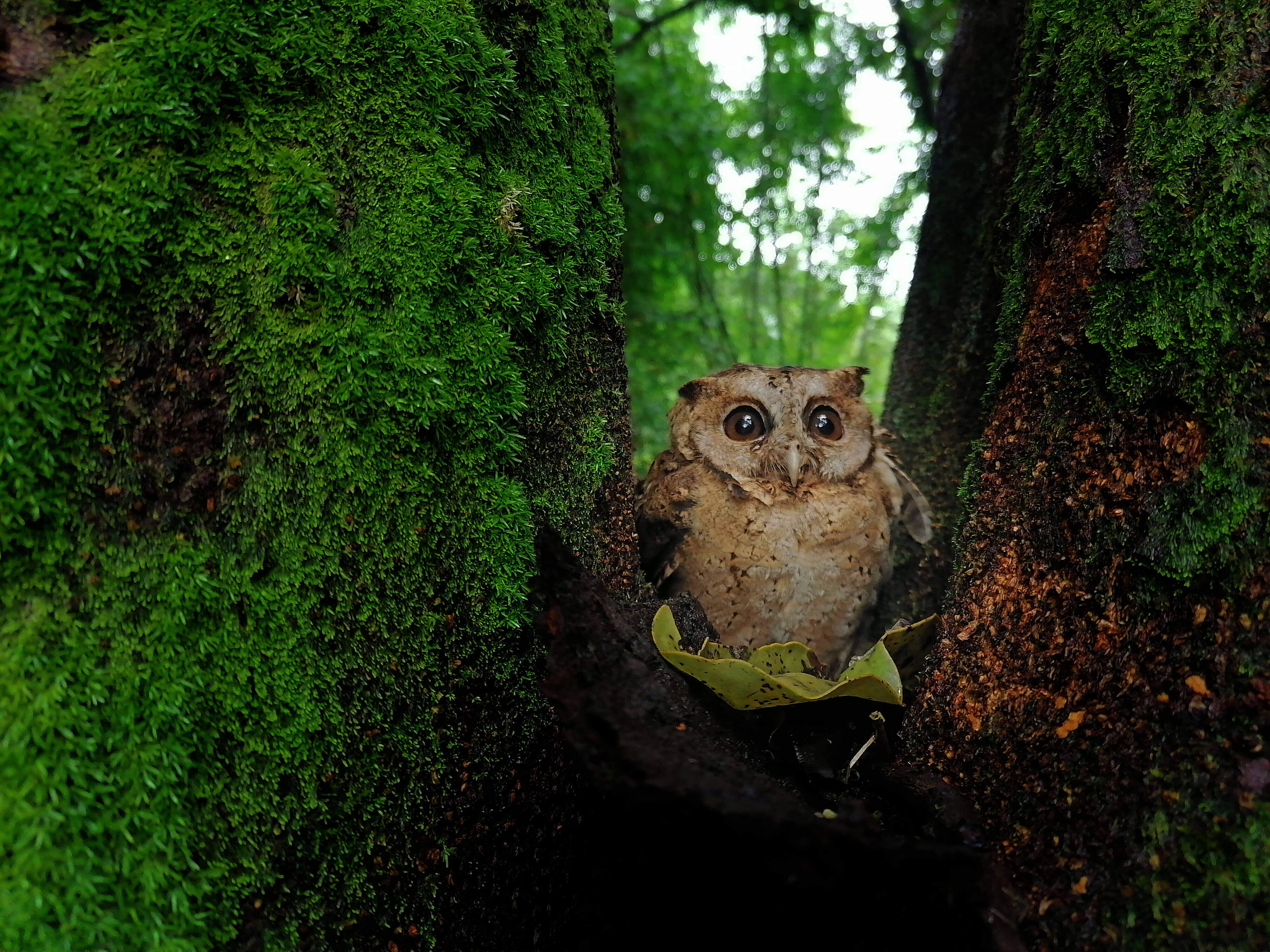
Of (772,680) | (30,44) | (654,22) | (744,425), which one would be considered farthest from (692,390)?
(654,22)

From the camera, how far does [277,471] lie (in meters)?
1.12

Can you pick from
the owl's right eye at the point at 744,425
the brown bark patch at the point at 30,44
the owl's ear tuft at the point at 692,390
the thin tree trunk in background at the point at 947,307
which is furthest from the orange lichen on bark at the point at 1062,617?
the brown bark patch at the point at 30,44

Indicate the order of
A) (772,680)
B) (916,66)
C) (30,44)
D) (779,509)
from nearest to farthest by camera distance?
1. (30,44)
2. (772,680)
3. (779,509)
4. (916,66)

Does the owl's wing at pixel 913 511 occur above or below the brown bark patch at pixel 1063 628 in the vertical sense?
below

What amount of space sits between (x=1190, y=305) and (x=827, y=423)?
52.2 inches

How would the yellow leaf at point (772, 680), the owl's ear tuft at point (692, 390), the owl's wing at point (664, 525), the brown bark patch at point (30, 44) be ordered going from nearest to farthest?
the brown bark patch at point (30, 44), the yellow leaf at point (772, 680), the owl's wing at point (664, 525), the owl's ear tuft at point (692, 390)

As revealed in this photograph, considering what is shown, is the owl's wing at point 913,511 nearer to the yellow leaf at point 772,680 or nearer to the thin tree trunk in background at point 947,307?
the thin tree trunk in background at point 947,307

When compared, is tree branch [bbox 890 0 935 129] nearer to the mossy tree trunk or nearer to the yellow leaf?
the mossy tree trunk

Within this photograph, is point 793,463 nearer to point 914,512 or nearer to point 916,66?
point 914,512

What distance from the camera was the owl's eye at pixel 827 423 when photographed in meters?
2.42

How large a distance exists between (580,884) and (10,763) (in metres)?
0.87

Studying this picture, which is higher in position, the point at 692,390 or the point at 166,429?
the point at 166,429

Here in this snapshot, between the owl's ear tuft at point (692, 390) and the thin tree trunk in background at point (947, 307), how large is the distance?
2.87ft

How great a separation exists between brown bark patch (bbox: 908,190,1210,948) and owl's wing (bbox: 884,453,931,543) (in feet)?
2.65
